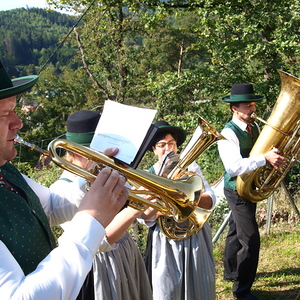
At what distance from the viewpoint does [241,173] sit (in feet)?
12.9

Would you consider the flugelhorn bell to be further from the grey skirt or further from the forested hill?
the forested hill

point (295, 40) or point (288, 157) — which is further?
point (295, 40)

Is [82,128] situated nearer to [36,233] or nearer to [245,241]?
Result: [36,233]

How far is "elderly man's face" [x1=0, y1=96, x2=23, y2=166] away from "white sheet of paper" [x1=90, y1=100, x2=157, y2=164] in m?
0.39

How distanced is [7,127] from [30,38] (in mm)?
92718

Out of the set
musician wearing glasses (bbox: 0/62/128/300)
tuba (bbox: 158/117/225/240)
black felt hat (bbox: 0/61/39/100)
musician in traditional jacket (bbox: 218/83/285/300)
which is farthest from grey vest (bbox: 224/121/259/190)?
black felt hat (bbox: 0/61/39/100)

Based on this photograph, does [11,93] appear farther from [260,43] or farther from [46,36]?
[46,36]

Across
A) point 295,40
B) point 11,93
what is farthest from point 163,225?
Result: point 295,40

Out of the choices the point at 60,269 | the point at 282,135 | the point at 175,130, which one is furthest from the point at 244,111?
the point at 60,269

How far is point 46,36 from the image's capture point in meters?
89.3

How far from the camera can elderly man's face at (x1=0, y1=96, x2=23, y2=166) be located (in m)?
1.42

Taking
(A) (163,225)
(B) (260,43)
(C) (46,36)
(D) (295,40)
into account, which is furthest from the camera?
(C) (46,36)

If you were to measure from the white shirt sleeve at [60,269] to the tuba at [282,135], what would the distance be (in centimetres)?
292

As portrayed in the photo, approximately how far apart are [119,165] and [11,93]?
0.60m
